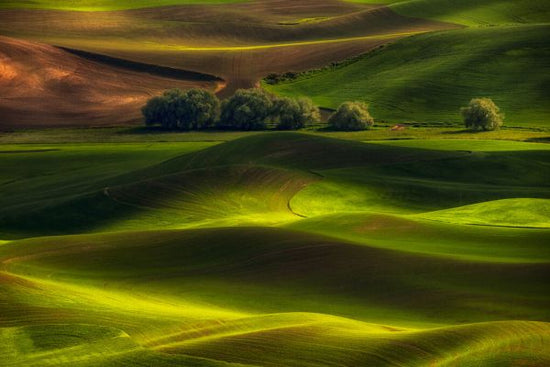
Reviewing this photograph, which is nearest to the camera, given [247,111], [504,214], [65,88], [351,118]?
[504,214]

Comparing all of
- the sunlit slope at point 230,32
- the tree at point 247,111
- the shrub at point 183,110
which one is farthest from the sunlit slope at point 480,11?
the shrub at point 183,110

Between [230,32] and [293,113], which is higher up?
[230,32]

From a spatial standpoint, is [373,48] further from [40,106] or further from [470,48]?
[40,106]

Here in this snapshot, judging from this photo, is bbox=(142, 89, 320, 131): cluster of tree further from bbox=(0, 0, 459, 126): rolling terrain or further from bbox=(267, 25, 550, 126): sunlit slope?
bbox=(267, 25, 550, 126): sunlit slope

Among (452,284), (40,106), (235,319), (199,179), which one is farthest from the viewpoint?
(40,106)

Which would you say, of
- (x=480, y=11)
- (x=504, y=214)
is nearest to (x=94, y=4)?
(x=480, y=11)

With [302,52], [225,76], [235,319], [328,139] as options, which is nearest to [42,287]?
[235,319]

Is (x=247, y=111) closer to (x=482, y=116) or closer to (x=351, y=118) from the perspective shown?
(x=351, y=118)
